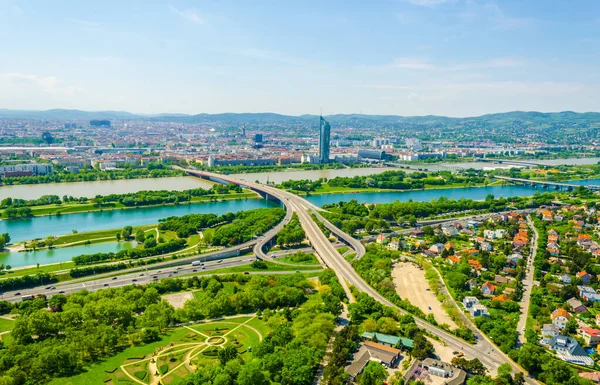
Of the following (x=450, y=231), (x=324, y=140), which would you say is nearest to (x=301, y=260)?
(x=450, y=231)

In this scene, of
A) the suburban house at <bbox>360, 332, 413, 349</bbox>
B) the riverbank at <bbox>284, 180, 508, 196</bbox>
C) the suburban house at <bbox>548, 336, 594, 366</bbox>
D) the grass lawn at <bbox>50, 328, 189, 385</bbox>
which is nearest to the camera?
the grass lawn at <bbox>50, 328, 189, 385</bbox>

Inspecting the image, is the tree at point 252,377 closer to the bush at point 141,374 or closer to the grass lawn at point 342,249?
the bush at point 141,374

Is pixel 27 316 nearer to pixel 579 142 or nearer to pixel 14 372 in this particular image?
pixel 14 372

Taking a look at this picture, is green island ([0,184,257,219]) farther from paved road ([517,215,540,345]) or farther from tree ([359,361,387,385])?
tree ([359,361,387,385])

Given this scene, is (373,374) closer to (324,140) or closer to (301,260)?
(301,260)

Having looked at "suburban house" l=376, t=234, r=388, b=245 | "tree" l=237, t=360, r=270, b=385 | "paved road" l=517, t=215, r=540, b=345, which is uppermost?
"tree" l=237, t=360, r=270, b=385

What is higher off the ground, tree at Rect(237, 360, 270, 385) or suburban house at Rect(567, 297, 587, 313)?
tree at Rect(237, 360, 270, 385)

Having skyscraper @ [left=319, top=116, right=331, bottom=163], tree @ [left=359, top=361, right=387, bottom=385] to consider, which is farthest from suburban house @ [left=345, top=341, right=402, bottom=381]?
skyscraper @ [left=319, top=116, right=331, bottom=163]
